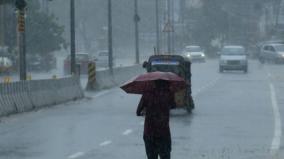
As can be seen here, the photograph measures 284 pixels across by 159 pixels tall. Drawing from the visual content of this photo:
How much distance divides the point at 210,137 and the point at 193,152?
313cm

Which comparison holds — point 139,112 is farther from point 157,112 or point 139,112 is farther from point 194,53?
point 194,53

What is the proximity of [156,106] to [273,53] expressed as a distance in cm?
7316

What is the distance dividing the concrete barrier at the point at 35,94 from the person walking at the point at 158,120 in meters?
14.9

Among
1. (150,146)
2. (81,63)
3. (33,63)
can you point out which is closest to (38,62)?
(33,63)

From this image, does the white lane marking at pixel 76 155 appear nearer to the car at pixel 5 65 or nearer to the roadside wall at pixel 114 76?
the roadside wall at pixel 114 76

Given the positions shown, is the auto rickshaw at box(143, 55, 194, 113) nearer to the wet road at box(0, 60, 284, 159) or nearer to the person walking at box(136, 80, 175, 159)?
the wet road at box(0, 60, 284, 159)

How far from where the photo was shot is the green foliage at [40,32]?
257 feet

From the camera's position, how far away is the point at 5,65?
65375 mm

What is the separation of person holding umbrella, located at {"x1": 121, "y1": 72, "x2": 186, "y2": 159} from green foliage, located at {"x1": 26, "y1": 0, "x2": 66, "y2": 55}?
217ft

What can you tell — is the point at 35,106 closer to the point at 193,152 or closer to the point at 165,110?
the point at 193,152

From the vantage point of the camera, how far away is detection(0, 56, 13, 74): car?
64.4 meters

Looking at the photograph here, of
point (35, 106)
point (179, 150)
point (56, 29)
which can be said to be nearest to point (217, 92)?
point (35, 106)

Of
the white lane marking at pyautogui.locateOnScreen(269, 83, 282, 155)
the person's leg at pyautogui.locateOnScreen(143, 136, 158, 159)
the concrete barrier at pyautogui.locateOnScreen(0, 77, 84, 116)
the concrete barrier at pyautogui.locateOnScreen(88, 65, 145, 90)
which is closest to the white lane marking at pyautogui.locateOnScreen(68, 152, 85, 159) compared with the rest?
the white lane marking at pyautogui.locateOnScreen(269, 83, 282, 155)

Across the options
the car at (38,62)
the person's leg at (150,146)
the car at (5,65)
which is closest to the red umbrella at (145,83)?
the person's leg at (150,146)
